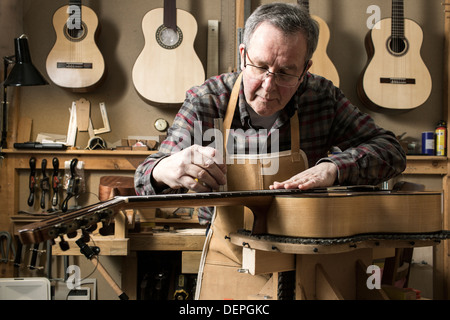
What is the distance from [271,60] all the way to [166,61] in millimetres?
2076

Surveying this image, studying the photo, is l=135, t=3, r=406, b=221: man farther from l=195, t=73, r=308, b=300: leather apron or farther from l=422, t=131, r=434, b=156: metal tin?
l=422, t=131, r=434, b=156: metal tin

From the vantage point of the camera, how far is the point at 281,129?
5.28 ft

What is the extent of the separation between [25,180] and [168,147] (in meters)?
2.37

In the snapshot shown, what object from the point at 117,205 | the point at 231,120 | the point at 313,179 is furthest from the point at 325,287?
the point at 231,120

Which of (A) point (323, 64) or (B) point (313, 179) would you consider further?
(A) point (323, 64)

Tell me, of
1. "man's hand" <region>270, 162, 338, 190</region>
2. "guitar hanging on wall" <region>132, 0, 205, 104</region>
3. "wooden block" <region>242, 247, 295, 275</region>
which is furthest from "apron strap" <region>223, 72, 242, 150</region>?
"guitar hanging on wall" <region>132, 0, 205, 104</region>

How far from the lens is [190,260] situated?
2.92m

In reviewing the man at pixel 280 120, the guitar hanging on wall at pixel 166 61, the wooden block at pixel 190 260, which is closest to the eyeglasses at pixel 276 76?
the man at pixel 280 120

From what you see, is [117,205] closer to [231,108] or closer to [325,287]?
[325,287]

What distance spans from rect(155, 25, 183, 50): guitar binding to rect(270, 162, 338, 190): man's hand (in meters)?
2.21

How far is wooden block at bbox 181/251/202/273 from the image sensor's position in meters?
2.91

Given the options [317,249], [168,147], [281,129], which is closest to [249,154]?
[281,129]

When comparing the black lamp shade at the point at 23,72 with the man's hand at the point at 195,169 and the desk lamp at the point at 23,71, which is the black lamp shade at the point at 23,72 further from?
the man's hand at the point at 195,169

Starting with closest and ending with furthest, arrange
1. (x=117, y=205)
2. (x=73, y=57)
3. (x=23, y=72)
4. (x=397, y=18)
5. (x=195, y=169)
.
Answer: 1. (x=117, y=205)
2. (x=195, y=169)
3. (x=23, y=72)
4. (x=73, y=57)
5. (x=397, y=18)
